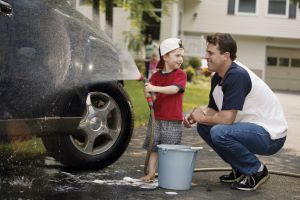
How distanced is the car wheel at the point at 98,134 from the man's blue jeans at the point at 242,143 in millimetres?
923

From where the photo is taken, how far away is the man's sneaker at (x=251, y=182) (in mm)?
5551

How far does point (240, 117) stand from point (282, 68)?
31.1 metres

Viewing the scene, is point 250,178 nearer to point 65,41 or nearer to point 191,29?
point 65,41

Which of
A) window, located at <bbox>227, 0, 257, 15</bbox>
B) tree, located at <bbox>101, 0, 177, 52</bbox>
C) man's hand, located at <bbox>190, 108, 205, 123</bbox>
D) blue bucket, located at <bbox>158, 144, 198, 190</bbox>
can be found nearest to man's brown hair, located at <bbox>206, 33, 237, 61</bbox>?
man's hand, located at <bbox>190, 108, 205, 123</bbox>

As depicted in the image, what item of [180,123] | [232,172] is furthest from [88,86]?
[232,172]

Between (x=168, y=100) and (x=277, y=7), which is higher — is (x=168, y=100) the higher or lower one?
the lower one

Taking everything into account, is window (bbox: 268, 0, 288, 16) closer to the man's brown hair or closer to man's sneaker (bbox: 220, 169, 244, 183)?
man's sneaker (bbox: 220, 169, 244, 183)

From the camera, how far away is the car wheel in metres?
5.75

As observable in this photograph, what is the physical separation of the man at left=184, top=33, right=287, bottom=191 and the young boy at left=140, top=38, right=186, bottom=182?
15 centimetres

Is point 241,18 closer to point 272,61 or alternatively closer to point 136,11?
point 272,61

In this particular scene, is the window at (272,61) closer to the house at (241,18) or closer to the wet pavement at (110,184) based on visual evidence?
the house at (241,18)

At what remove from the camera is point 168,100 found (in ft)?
18.8

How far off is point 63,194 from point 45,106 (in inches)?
26.6

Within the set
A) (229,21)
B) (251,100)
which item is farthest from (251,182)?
(229,21)
